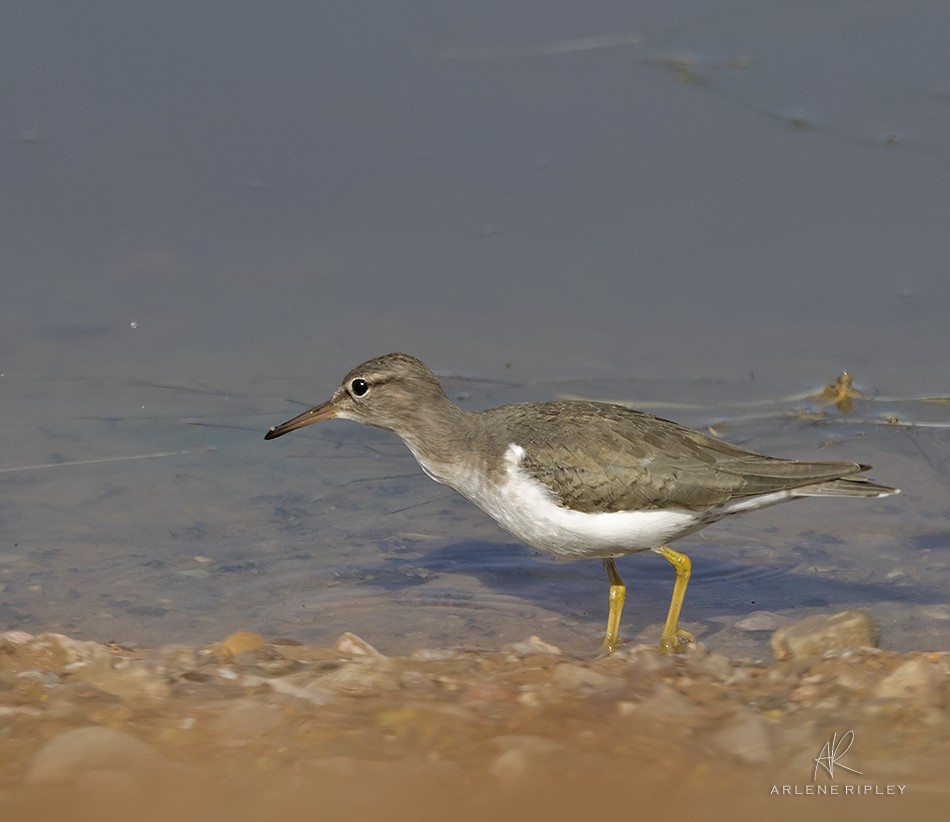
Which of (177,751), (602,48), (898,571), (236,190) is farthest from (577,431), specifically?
(602,48)

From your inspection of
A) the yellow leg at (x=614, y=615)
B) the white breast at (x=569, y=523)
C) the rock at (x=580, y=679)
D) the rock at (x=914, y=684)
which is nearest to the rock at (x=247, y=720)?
the rock at (x=580, y=679)

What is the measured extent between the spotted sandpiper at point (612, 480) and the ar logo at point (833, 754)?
5.82 feet

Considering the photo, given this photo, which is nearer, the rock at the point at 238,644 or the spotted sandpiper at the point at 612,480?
the rock at the point at 238,644

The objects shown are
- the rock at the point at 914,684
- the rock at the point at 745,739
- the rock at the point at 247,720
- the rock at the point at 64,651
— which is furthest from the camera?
the rock at the point at 64,651

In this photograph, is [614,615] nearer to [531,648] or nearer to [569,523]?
[531,648]

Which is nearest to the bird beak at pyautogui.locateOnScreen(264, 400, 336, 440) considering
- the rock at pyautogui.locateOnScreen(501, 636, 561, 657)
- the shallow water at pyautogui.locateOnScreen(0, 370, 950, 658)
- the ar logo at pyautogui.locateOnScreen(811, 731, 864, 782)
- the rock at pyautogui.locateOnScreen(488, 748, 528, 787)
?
the shallow water at pyautogui.locateOnScreen(0, 370, 950, 658)

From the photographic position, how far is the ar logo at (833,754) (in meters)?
6.03

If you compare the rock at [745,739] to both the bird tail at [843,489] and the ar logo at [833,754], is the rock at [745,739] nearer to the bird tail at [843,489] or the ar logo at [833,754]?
the ar logo at [833,754]

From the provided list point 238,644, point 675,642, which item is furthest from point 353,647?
point 675,642

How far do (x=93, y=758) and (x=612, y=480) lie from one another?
125 inches

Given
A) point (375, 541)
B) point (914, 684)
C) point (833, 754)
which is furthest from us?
point (375, 541)

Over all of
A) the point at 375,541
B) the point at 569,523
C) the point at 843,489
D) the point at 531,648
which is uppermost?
the point at 843,489

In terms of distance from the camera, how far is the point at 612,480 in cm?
797

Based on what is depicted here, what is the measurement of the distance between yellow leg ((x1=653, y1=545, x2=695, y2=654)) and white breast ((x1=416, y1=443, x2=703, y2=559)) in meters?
0.27
